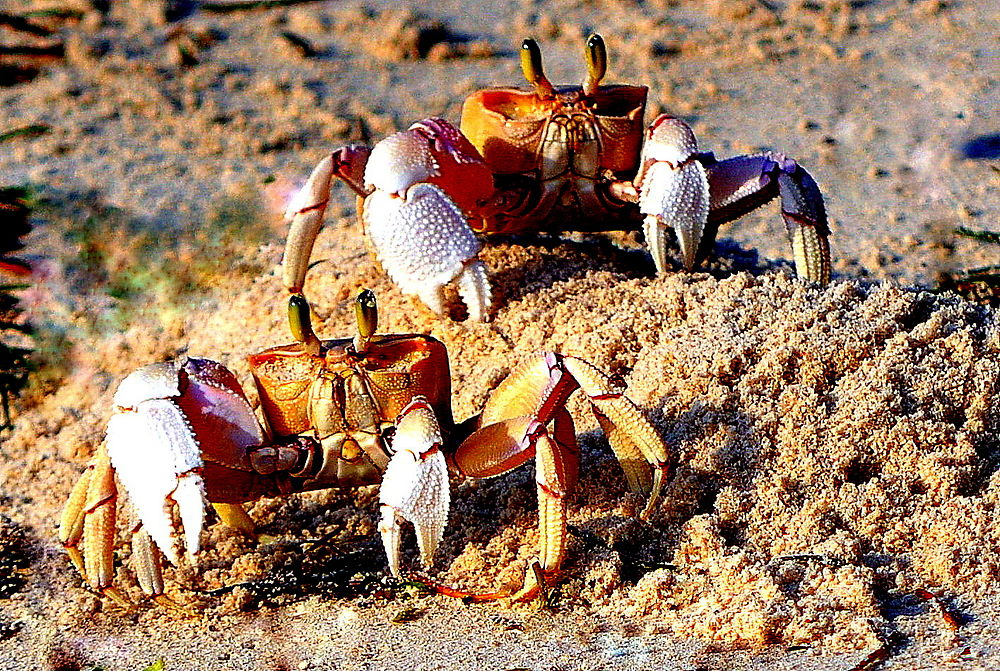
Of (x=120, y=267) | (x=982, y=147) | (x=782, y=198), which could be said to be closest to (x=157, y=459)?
(x=782, y=198)

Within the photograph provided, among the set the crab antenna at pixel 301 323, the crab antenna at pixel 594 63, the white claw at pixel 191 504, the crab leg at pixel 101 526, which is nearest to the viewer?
the white claw at pixel 191 504

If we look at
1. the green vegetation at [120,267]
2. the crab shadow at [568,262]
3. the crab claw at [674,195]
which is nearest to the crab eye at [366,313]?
the crab shadow at [568,262]

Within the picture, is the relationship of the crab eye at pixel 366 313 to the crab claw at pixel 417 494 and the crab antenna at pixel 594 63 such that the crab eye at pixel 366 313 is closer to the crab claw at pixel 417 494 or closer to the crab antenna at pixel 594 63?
the crab claw at pixel 417 494

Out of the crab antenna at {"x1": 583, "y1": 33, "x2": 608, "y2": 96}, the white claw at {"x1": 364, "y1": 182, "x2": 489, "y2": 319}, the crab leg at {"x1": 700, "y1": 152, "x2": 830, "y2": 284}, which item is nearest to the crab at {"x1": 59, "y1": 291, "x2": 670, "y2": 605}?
the white claw at {"x1": 364, "y1": 182, "x2": 489, "y2": 319}

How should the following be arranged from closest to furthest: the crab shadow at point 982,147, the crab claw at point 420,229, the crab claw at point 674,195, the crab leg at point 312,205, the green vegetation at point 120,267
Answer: the crab claw at point 420,229, the crab claw at point 674,195, the crab leg at point 312,205, the green vegetation at point 120,267, the crab shadow at point 982,147

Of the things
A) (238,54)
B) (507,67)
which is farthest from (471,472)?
(238,54)

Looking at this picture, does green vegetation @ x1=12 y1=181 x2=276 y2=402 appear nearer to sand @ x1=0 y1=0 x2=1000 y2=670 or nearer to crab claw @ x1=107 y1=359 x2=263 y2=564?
sand @ x1=0 y1=0 x2=1000 y2=670

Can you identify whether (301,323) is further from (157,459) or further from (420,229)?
(420,229)
